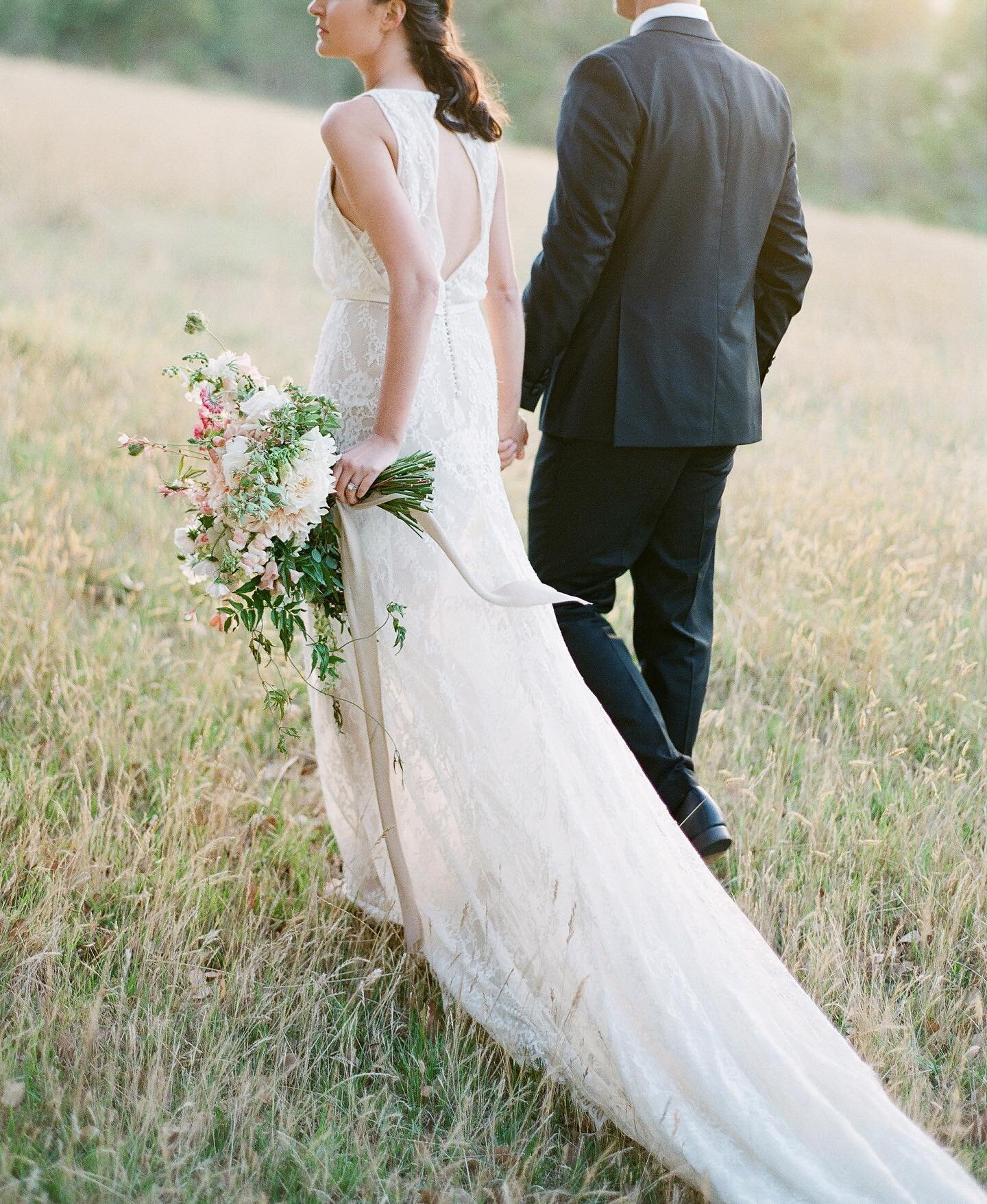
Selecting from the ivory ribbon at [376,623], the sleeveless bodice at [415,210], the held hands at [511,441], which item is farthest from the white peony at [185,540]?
the held hands at [511,441]

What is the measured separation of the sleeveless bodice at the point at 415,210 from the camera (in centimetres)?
257

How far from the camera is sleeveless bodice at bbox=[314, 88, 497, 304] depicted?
2.57 m

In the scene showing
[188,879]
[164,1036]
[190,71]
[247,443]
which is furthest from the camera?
[190,71]

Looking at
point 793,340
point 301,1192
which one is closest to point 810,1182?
point 301,1192

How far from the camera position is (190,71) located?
42.5 metres

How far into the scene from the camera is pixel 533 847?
2.67 metres

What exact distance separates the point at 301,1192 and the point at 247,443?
150cm

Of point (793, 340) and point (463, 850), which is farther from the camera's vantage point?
point (793, 340)

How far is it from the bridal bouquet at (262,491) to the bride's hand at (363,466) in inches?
1.0

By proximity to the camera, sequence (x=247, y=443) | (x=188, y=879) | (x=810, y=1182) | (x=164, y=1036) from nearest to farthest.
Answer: (x=810, y=1182) < (x=247, y=443) < (x=164, y=1036) < (x=188, y=879)

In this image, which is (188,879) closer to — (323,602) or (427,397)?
(323,602)

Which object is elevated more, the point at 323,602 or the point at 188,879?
the point at 323,602

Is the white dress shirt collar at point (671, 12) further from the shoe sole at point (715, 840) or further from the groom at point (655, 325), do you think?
the shoe sole at point (715, 840)

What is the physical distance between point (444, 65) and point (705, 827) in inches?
81.3
